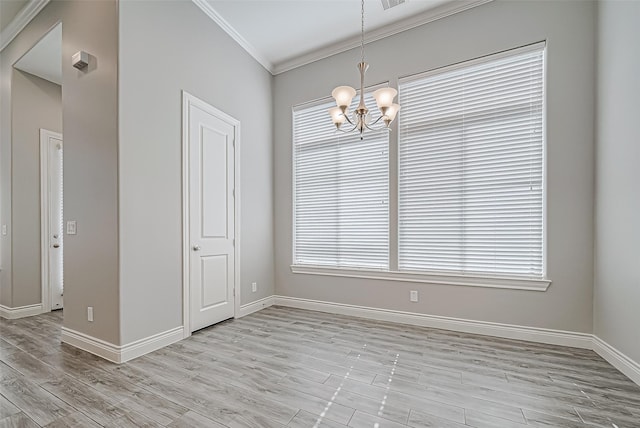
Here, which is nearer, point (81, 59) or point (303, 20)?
point (81, 59)

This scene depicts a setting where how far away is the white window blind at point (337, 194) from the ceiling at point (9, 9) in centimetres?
332

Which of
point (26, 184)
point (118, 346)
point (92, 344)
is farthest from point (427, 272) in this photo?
point (26, 184)

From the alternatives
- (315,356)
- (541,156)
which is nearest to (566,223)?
(541,156)

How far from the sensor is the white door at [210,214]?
127 inches

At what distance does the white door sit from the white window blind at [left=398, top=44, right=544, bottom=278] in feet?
6.89

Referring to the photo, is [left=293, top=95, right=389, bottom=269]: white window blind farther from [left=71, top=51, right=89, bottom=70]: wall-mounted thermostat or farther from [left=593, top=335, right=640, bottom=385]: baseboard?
[left=71, top=51, right=89, bottom=70]: wall-mounted thermostat

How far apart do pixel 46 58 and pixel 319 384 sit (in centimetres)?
481

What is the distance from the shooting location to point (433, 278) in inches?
132

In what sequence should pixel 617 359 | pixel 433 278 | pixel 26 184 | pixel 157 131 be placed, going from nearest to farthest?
pixel 617 359 < pixel 157 131 < pixel 433 278 < pixel 26 184

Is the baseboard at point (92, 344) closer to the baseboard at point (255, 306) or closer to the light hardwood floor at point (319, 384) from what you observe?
the light hardwood floor at point (319, 384)

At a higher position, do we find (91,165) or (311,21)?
(311,21)

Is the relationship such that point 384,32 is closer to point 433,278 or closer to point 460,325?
point 433,278

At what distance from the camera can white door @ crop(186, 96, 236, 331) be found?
127 inches

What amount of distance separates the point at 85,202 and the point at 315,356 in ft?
8.29
